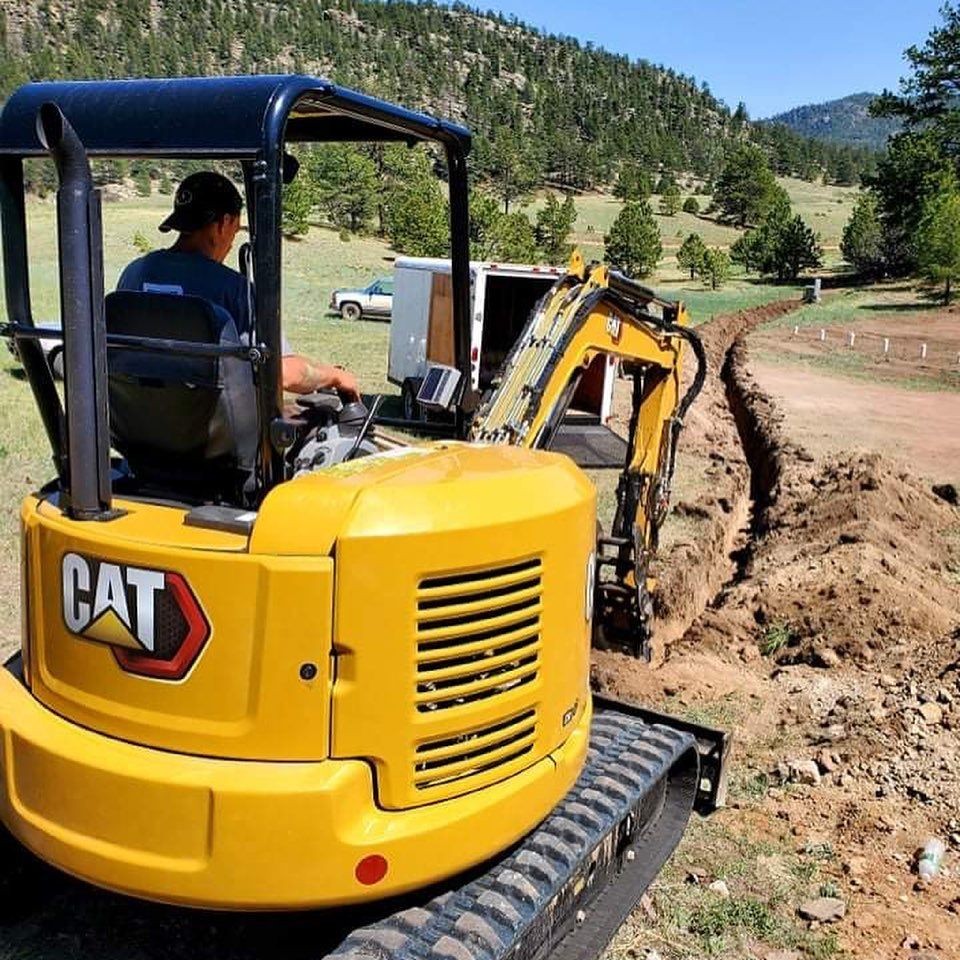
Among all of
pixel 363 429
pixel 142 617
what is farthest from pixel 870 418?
pixel 142 617

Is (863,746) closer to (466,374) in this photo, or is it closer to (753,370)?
(466,374)

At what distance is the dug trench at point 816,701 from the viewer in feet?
16.1

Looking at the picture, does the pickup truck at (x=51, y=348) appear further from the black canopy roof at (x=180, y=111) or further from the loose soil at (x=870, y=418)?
the loose soil at (x=870, y=418)

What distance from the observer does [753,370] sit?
24.9 meters

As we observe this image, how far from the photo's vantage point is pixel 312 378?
151 inches

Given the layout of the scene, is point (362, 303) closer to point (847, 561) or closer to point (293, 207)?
point (293, 207)

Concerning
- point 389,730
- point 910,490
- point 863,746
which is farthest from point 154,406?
point 910,490

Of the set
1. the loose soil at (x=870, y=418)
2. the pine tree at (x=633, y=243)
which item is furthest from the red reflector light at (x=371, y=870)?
the pine tree at (x=633, y=243)

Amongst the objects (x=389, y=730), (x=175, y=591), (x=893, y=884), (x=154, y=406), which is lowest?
(x=893, y=884)

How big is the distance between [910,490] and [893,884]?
7.89 m

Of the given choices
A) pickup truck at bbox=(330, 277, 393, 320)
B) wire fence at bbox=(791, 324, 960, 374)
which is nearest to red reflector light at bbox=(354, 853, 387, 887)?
wire fence at bbox=(791, 324, 960, 374)

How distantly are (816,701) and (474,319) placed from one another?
382 inches

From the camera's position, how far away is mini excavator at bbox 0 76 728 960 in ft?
10.0

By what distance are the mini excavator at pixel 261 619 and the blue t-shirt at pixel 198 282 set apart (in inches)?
5.2
